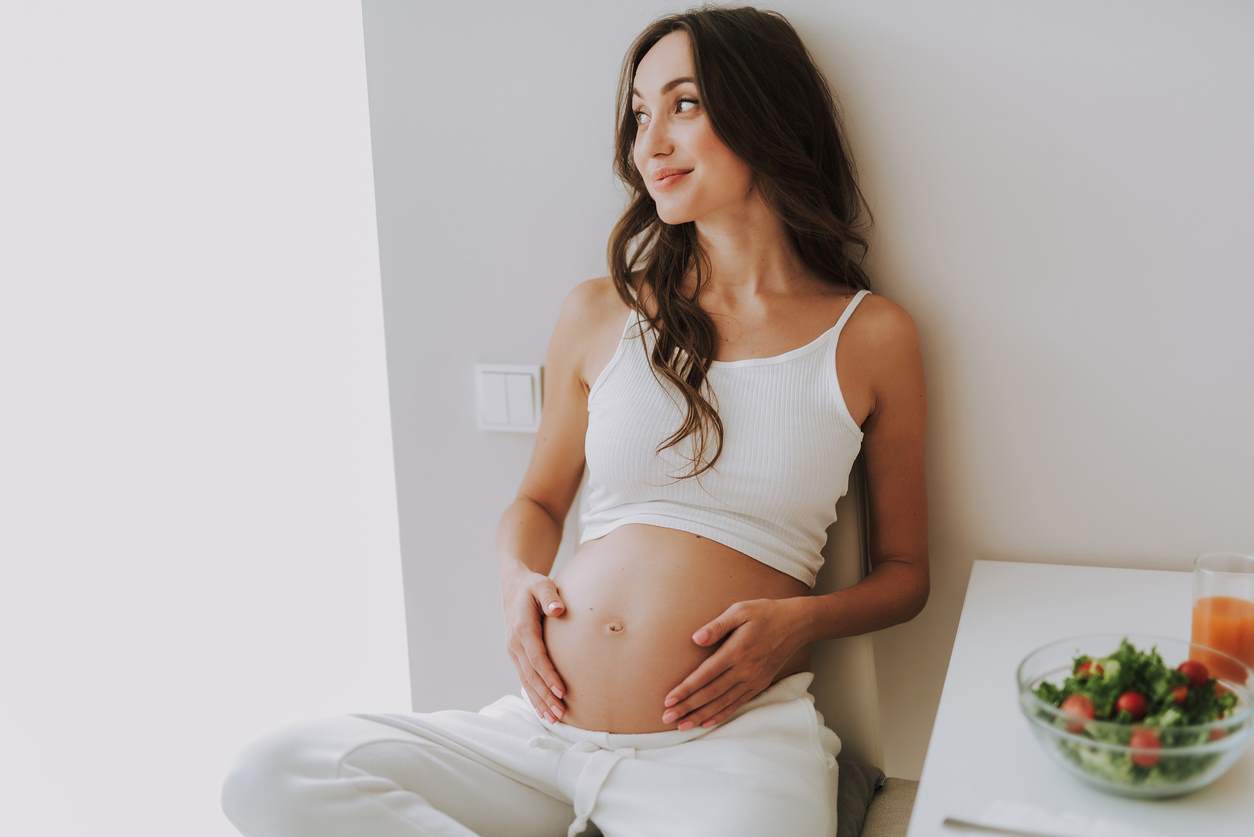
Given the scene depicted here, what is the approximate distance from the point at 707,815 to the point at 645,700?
6.2 inches

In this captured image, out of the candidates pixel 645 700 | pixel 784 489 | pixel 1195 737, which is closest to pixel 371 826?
pixel 645 700

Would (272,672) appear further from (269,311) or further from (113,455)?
(269,311)

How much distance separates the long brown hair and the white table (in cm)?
37

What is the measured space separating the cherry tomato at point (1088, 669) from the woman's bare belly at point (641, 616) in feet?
1.45

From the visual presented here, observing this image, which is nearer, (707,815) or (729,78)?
(707,815)

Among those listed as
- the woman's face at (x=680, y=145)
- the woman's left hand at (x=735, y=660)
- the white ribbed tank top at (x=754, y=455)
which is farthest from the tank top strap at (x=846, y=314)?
the woman's left hand at (x=735, y=660)

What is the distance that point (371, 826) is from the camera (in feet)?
3.66

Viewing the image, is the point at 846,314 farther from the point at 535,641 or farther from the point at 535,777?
the point at 535,777

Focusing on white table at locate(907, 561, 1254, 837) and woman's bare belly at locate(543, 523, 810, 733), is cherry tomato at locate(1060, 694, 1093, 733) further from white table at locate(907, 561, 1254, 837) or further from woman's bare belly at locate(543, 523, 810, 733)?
woman's bare belly at locate(543, 523, 810, 733)

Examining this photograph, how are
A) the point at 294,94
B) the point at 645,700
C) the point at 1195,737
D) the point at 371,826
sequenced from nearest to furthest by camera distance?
the point at 1195,737 < the point at 371,826 < the point at 645,700 < the point at 294,94

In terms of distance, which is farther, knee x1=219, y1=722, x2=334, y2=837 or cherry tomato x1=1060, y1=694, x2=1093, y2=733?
knee x1=219, y1=722, x2=334, y2=837

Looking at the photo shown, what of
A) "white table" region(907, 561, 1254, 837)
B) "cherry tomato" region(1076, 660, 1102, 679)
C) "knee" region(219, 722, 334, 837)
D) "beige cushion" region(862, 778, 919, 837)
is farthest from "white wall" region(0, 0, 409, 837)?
"cherry tomato" region(1076, 660, 1102, 679)

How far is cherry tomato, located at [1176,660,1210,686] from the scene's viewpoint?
0.88m

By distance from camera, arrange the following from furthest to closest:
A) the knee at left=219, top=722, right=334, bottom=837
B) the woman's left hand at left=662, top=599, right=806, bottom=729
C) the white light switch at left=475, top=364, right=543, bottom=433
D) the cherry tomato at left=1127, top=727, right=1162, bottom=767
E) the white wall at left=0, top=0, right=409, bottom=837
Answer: the white wall at left=0, top=0, right=409, bottom=837 → the white light switch at left=475, top=364, right=543, bottom=433 → the woman's left hand at left=662, top=599, right=806, bottom=729 → the knee at left=219, top=722, right=334, bottom=837 → the cherry tomato at left=1127, top=727, right=1162, bottom=767
